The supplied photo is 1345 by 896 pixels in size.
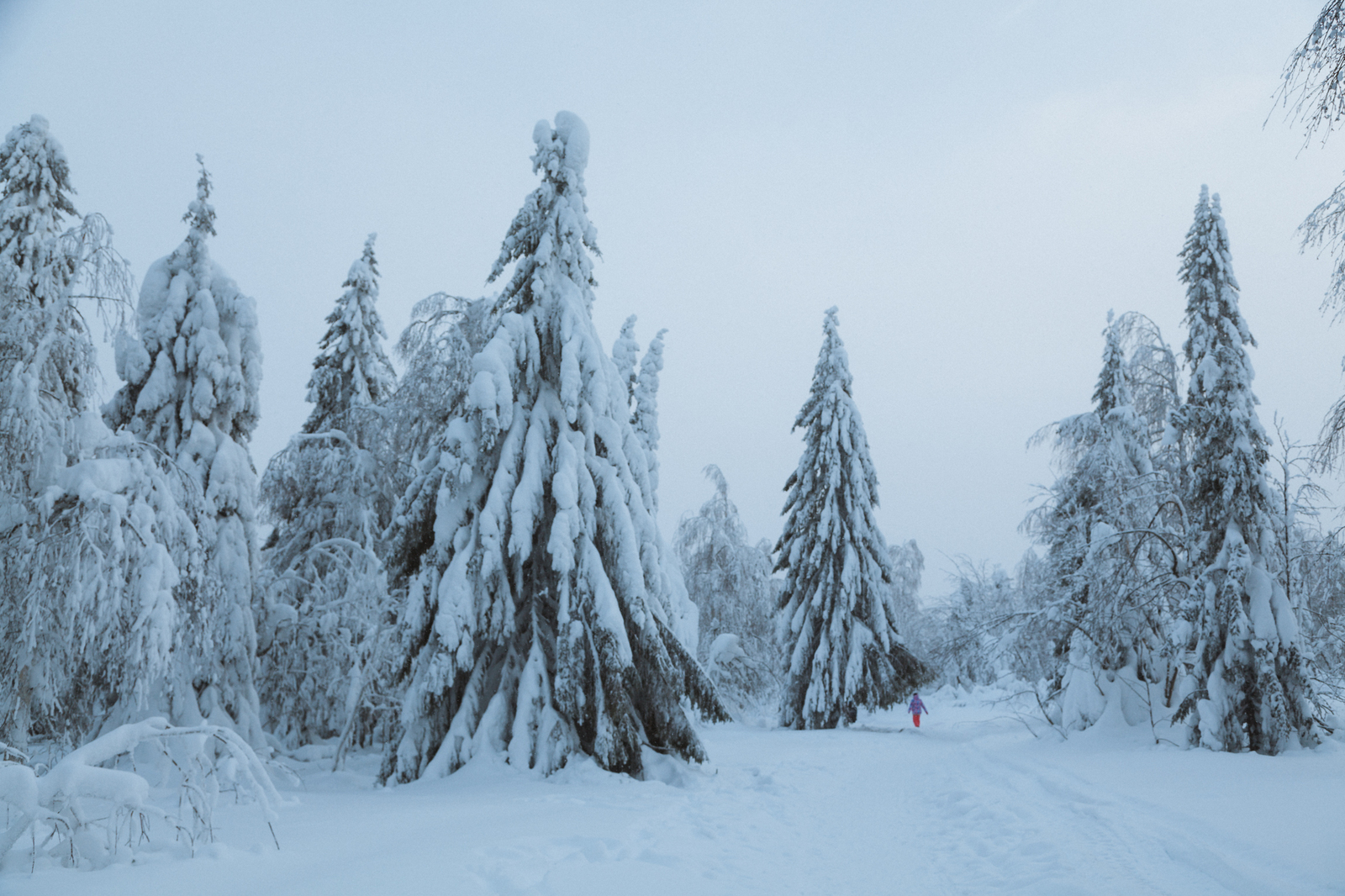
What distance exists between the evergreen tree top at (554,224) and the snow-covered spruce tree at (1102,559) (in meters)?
11.1

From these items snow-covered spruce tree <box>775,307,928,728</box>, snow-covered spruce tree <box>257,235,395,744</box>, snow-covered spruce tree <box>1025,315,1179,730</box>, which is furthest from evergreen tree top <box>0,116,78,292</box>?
snow-covered spruce tree <box>775,307,928,728</box>

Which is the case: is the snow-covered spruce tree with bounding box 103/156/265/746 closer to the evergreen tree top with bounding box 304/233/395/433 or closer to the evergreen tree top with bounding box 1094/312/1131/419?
the evergreen tree top with bounding box 304/233/395/433

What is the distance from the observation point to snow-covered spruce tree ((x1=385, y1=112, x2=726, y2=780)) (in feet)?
31.8

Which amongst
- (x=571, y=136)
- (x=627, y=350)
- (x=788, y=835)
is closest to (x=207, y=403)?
(x=571, y=136)

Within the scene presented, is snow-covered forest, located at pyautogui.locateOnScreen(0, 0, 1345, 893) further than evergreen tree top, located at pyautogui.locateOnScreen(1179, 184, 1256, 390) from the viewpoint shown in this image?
No

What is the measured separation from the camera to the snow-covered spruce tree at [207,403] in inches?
457

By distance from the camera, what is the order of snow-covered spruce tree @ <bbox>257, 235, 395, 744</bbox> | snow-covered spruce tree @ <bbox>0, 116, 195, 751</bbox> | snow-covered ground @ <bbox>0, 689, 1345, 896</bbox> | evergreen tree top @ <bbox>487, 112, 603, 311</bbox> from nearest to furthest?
1. snow-covered ground @ <bbox>0, 689, 1345, 896</bbox>
2. snow-covered spruce tree @ <bbox>0, 116, 195, 751</bbox>
3. evergreen tree top @ <bbox>487, 112, 603, 311</bbox>
4. snow-covered spruce tree @ <bbox>257, 235, 395, 744</bbox>

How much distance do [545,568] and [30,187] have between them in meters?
8.77

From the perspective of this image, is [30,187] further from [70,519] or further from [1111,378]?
[1111,378]

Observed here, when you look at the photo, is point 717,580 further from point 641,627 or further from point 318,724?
point 641,627

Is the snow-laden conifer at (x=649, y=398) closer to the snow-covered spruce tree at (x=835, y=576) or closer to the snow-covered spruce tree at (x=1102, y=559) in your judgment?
the snow-covered spruce tree at (x=835, y=576)

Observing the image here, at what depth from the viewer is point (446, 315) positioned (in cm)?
1235

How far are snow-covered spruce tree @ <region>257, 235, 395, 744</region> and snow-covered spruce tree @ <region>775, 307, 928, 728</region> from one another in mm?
12789

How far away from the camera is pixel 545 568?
10766 mm
